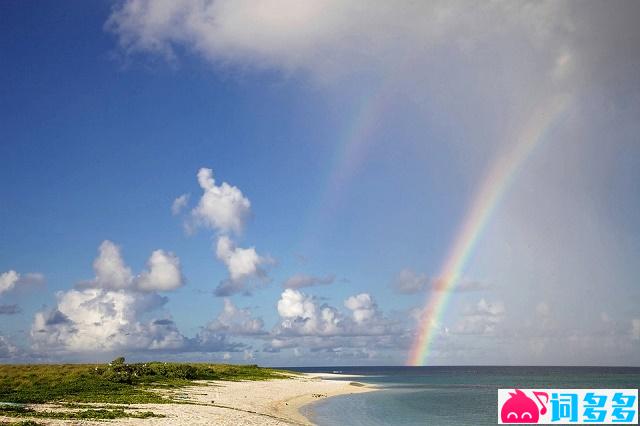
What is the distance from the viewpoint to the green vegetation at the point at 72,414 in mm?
39188

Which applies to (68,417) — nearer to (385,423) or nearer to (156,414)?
(156,414)

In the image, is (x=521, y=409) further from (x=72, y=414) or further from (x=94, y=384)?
(x=94, y=384)

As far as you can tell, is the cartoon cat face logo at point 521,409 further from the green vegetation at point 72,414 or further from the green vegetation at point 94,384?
the green vegetation at point 94,384

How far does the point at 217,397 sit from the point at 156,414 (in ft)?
92.1

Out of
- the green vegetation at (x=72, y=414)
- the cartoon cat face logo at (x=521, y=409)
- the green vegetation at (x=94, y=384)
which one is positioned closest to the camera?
the green vegetation at (x=72, y=414)

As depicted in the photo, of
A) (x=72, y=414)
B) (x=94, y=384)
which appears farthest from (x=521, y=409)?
(x=94, y=384)

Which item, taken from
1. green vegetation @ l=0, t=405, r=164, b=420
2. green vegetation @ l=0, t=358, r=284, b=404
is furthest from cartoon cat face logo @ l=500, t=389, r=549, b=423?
green vegetation @ l=0, t=358, r=284, b=404

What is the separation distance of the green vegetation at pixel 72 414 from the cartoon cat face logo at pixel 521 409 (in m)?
28.9

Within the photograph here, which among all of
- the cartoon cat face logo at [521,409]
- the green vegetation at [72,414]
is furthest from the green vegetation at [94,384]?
the cartoon cat face logo at [521,409]

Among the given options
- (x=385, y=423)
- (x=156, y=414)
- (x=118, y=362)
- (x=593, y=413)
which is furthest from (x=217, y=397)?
(x=593, y=413)

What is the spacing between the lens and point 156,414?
44.7 metres

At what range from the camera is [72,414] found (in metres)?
41.3

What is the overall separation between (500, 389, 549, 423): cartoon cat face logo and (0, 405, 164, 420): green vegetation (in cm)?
2891

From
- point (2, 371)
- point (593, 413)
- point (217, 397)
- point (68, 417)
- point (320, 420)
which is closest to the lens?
point (593, 413)
